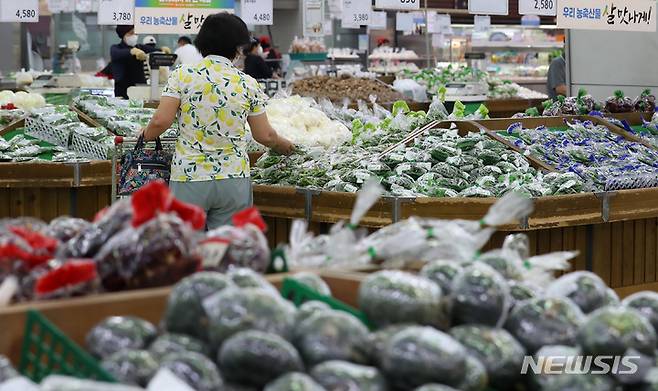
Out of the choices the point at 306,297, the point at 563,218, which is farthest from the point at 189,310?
the point at 563,218

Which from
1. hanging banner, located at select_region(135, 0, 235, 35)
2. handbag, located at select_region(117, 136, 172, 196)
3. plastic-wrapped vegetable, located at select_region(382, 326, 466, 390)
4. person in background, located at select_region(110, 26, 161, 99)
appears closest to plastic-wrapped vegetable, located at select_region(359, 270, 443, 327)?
plastic-wrapped vegetable, located at select_region(382, 326, 466, 390)

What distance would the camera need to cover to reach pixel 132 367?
179 cm

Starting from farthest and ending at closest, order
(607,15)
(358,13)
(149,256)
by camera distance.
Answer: (358,13) < (607,15) < (149,256)

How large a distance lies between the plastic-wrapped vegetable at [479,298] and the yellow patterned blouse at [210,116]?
9.95 ft

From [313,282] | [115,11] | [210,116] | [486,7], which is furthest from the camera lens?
[486,7]

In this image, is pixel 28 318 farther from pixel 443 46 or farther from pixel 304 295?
pixel 443 46

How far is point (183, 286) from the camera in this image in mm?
1973

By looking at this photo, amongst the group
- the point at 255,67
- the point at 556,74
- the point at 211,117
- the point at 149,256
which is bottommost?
the point at 149,256

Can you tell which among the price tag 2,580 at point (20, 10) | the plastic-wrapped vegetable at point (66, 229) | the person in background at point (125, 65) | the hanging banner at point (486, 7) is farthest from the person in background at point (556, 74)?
the plastic-wrapped vegetable at point (66, 229)

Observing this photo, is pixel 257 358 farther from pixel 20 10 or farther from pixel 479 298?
pixel 20 10

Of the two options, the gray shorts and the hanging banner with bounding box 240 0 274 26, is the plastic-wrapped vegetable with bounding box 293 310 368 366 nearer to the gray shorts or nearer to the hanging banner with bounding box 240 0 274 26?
the gray shorts

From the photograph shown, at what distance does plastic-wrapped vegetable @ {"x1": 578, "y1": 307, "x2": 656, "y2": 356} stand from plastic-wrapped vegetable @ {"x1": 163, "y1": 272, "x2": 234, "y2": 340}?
695mm

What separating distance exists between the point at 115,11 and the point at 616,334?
7.51 meters

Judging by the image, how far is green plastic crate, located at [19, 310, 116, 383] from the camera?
5.90 feet
